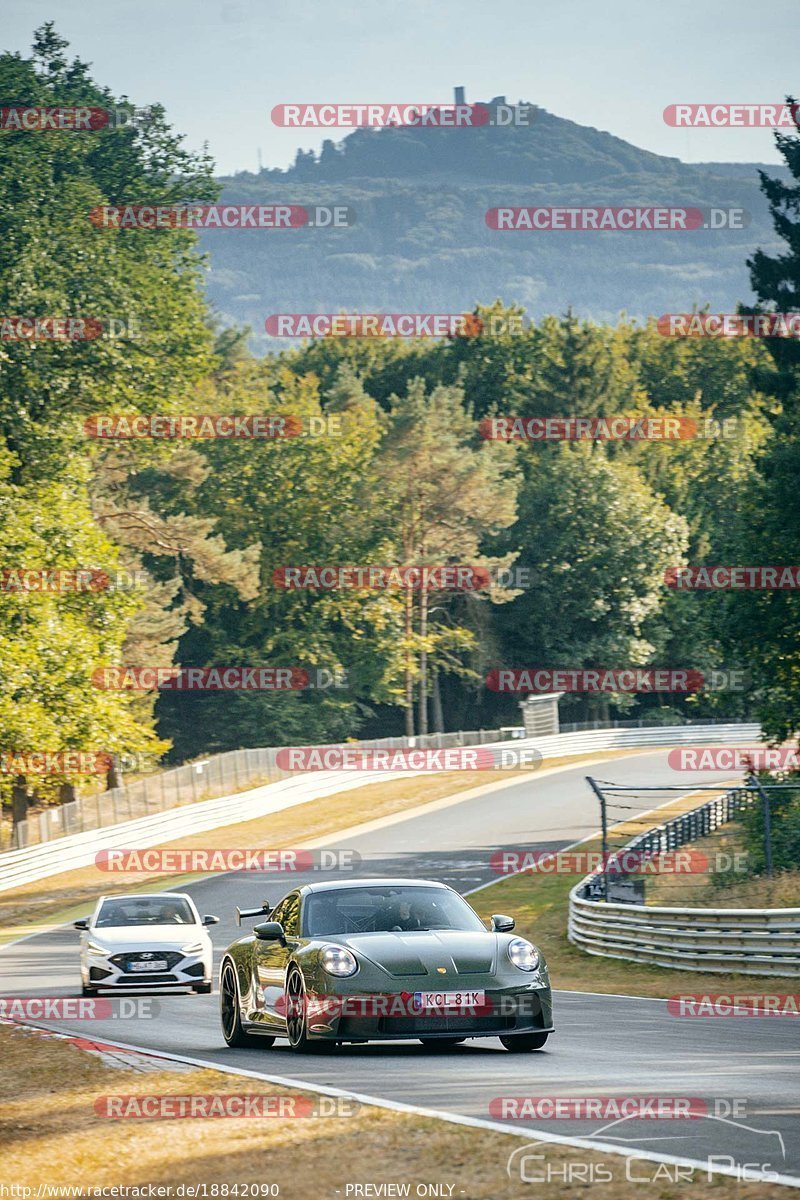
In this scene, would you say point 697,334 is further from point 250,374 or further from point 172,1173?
point 172,1173

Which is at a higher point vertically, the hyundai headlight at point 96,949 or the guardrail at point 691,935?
the hyundai headlight at point 96,949

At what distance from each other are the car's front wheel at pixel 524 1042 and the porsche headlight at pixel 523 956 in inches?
18.6

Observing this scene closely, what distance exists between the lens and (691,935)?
76.0 ft

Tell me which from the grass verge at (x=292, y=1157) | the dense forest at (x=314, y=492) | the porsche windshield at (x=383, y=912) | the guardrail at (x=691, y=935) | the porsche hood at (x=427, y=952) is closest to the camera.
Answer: the grass verge at (x=292, y=1157)

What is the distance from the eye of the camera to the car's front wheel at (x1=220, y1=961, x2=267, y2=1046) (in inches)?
541

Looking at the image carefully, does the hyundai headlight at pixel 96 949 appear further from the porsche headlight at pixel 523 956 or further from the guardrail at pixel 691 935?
the porsche headlight at pixel 523 956

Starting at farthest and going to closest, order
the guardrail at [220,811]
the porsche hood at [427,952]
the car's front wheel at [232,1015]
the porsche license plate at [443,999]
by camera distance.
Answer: the guardrail at [220,811], the car's front wheel at [232,1015], the porsche hood at [427,952], the porsche license plate at [443,999]

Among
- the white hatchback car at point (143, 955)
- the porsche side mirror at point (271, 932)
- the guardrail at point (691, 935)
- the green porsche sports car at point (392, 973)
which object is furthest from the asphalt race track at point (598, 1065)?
the porsche side mirror at point (271, 932)

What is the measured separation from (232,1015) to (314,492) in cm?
6824

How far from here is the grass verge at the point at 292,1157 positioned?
7191 mm

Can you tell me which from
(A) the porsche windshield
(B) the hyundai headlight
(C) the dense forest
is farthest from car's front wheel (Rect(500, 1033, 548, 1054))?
(C) the dense forest

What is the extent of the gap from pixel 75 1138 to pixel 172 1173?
1364 mm

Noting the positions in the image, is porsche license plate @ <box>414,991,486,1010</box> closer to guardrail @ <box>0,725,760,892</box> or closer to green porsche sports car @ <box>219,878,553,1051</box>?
green porsche sports car @ <box>219,878,553,1051</box>

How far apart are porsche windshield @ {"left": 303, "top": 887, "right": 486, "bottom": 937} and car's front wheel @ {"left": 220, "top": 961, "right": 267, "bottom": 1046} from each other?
1347 millimetres
